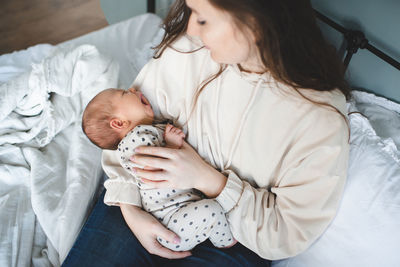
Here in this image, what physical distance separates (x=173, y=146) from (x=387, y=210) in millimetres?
655

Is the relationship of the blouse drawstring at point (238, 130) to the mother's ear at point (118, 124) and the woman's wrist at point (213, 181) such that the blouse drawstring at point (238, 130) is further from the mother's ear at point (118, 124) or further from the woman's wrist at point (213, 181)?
the mother's ear at point (118, 124)

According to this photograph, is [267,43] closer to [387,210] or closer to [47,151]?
[387,210]

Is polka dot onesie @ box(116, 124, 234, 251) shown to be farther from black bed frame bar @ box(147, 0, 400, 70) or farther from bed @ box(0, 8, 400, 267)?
black bed frame bar @ box(147, 0, 400, 70)

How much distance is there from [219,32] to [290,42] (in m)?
0.19

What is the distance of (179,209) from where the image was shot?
102 cm

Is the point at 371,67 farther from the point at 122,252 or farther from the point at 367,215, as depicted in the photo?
the point at 122,252

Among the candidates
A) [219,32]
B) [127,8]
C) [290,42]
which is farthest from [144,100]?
A: [127,8]

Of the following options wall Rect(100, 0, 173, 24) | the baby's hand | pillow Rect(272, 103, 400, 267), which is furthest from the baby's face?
wall Rect(100, 0, 173, 24)

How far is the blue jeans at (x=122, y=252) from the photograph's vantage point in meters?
1.02

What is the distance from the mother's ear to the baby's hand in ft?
0.59

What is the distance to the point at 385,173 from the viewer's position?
2.94ft

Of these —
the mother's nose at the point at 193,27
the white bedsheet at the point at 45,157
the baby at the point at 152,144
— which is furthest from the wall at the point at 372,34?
the white bedsheet at the point at 45,157

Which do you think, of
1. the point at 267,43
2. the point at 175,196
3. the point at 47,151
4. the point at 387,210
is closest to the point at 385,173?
the point at 387,210

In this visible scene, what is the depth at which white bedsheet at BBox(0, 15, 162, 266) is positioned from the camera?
1156 millimetres
